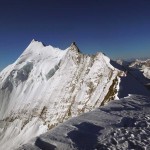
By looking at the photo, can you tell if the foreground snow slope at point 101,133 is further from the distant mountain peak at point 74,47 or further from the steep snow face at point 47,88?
the distant mountain peak at point 74,47

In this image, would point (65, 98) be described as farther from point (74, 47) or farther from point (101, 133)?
point (101, 133)

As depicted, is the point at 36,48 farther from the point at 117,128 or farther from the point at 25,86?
the point at 117,128

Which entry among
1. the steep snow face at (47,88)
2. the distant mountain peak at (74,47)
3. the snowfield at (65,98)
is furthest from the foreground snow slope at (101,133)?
the distant mountain peak at (74,47)

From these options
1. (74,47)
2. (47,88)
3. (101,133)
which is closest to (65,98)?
(47,88)

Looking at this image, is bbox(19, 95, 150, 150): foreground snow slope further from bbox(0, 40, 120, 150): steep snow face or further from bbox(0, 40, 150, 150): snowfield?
bbox(0, 40, 120, 150): steep snow face

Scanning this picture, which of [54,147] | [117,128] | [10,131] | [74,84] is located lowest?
[54,147]

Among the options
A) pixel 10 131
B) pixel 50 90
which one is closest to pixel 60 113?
pixel 50 90

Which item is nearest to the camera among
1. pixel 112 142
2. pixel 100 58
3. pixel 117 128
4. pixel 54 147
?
pixel 54 147
